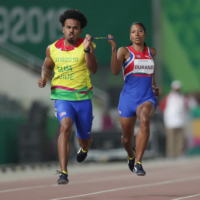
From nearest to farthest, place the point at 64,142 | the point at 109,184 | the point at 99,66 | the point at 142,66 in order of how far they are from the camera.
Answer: the point at 64,142
the point at 142,66
the point at 109,184
the point at 99,66

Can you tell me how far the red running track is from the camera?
914 cm

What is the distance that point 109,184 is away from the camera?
11188mm

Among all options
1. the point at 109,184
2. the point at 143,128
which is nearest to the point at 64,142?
the point at 143,128

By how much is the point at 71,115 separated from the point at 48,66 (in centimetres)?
86

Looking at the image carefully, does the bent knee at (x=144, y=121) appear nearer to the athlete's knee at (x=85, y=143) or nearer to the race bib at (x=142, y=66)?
the race bib at (x=142, y=66)

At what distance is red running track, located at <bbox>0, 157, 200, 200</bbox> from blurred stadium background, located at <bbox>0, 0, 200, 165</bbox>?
1615 mm

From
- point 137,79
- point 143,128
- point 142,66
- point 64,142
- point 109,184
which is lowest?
point 109,184

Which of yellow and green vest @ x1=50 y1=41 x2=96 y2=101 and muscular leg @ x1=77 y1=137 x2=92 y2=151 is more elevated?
yellow and green vest @ x1=50 y1=41 x2=96 y2=101

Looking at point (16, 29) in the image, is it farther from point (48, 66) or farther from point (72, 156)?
point (48, 66)

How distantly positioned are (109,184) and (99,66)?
14572mm

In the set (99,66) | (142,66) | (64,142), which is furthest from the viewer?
(99,66)

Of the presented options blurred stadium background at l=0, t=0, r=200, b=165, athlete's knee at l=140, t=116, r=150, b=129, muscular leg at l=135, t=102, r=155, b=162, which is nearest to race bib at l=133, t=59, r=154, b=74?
muscular leg at l=135, t=102, r=155, b=162

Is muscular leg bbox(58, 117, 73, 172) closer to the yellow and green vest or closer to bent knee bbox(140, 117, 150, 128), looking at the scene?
the yellow and green vest

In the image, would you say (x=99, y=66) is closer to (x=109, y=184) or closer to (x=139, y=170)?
(x=109, y=184)
